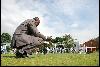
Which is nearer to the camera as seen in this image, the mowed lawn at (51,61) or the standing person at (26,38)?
the mowed lawn at (51,61)

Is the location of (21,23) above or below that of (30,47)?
above

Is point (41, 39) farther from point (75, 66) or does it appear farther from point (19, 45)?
point (75, 66)

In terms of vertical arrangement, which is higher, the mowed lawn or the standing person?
the standing person

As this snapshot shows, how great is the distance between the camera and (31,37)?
15.3 m

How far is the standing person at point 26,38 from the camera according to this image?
15119mm

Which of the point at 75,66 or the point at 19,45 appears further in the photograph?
the point at 19,45

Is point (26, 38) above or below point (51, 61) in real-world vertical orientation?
above

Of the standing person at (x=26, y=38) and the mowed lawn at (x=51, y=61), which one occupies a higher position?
the standing person at (x=26, y=38)

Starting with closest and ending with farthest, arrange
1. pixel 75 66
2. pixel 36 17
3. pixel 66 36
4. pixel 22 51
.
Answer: pixel 75 66 → pixel 22 51 → pixel 36 17 → pixel 66 36

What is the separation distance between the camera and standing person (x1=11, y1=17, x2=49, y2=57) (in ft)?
49.6

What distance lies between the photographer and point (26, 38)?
15.3 metres

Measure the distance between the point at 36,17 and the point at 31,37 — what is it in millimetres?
1200

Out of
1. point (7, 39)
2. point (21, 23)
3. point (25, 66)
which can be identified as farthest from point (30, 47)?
point (7, 39)

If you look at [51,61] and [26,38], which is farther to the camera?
[26,38]
